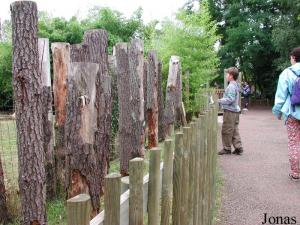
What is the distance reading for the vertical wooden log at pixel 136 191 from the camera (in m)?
1.87

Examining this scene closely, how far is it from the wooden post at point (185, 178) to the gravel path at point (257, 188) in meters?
2.52

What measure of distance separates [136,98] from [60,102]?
40.6 inches

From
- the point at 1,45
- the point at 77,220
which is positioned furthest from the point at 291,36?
the point at 77,220

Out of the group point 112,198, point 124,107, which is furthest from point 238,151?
point 112,198

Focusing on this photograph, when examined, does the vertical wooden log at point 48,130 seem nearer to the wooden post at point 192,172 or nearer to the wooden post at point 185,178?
the wooden post at point 192,172

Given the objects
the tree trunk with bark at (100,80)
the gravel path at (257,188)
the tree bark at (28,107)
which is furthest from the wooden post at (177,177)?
the gravel path at (257,188)

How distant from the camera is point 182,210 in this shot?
282 cm

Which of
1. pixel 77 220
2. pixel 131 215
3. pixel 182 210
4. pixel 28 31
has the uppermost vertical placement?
pixel 28 31

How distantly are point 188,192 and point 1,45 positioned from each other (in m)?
20.9

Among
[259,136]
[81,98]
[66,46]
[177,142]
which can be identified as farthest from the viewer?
[259,136]

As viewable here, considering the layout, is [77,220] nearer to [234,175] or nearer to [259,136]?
[234,175]

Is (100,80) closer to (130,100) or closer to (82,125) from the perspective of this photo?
(82,125)

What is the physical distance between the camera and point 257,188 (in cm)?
680

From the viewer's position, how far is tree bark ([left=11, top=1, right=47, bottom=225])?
146 inches
